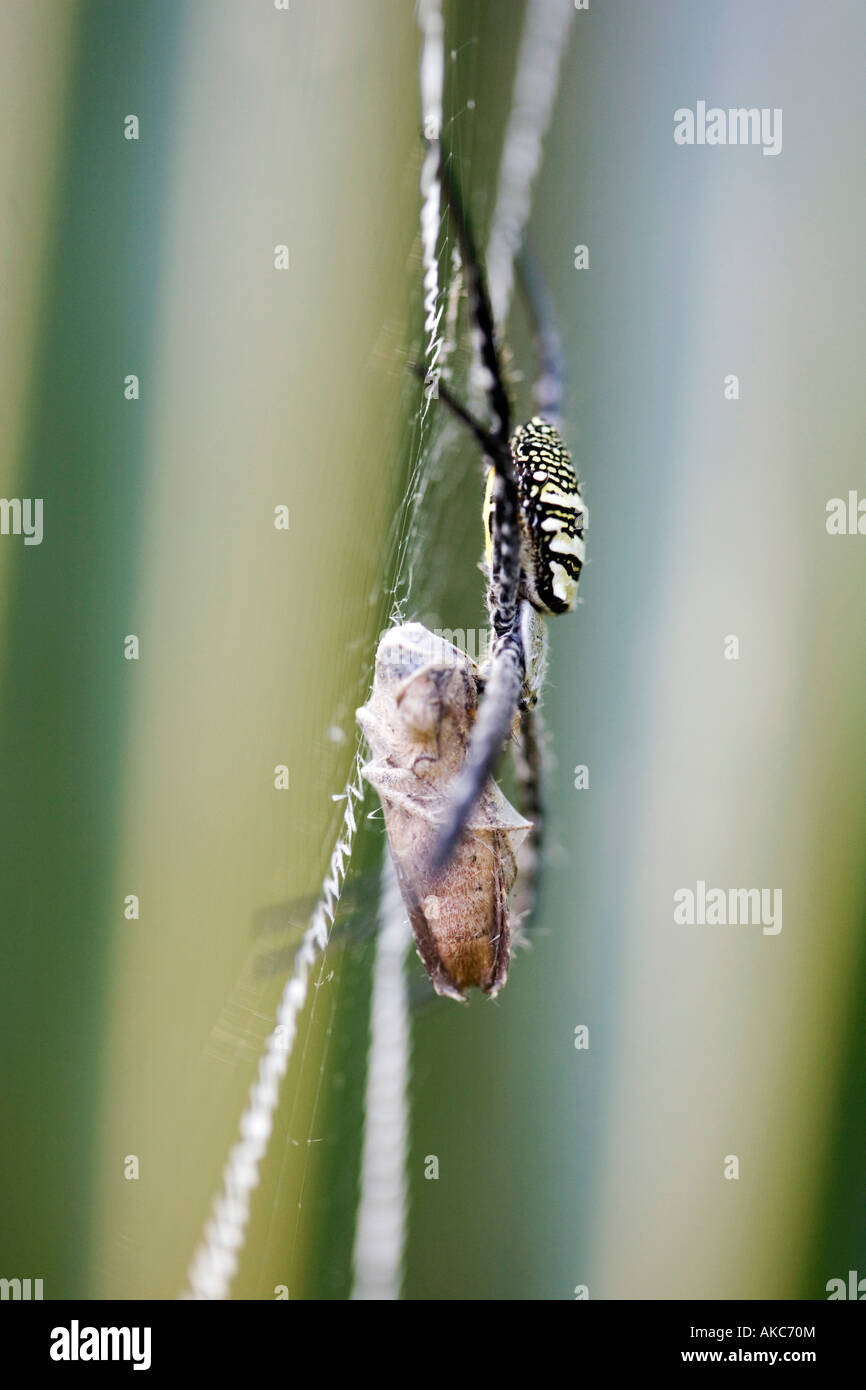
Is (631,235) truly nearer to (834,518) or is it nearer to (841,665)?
(834,518)

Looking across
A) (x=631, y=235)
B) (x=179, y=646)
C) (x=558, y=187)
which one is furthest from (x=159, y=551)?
(x=631, y=235)

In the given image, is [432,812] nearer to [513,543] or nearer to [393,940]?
[513,543]

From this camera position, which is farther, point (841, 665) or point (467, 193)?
point (841, 665)

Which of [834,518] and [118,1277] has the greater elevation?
[834,518]

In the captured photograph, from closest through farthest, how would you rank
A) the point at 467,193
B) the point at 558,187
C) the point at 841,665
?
1. the point at 467,193
2. the point at 558,187
3. the point at 841,665

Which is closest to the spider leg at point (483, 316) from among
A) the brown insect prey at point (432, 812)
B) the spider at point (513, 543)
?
the spider at point (513, 543)

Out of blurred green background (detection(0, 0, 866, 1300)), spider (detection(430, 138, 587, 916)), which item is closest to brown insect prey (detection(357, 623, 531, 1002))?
spider (detection(430, 138, 587, 916))

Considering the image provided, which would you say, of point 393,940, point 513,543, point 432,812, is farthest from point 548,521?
point 393,940
